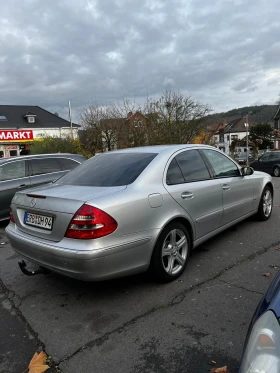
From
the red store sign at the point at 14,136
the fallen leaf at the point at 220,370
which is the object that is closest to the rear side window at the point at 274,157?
the fallen leaf at the point at 220,370

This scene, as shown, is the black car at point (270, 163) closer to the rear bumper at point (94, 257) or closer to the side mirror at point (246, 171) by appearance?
the side mirror at point (246, 171)

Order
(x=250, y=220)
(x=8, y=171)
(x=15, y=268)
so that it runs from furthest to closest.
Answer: (x=8, y=171)
(x=250, y=220)
(x=15, y=268)

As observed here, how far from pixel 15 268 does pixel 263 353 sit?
12.1 ft

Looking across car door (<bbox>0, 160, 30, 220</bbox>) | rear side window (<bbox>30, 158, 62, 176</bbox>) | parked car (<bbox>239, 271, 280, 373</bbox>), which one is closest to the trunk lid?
parked car (<bbox>239, 271, 280, 373</bbox>)

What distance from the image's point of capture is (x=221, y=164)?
4562 mm

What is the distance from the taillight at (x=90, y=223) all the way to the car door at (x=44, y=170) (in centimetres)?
451

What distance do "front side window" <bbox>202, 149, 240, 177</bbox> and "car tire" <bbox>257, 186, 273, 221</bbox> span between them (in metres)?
1.14

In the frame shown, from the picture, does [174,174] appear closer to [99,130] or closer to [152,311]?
[152,311]

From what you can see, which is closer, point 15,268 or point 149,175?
point 149,175

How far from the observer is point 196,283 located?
333cm

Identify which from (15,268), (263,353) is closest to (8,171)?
(15,268)

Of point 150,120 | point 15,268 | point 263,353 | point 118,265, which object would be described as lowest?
point 15,268

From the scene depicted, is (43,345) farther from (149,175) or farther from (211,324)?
(149,175)

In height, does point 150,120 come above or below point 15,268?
above
